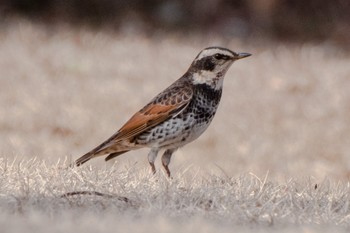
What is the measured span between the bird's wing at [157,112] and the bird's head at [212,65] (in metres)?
0.18

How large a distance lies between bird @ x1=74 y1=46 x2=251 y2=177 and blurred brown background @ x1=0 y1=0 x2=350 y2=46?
9.73 meters

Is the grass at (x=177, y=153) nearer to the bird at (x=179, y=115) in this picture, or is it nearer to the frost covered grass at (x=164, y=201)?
the frost covered grass at (x=164, y=201)

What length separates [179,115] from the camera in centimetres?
810

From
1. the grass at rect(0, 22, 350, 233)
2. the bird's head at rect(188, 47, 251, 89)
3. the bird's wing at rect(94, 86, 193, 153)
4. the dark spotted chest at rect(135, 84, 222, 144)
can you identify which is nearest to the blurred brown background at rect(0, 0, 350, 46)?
the grass at rect(0, 22, 350, 233)

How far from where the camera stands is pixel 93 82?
14.0m

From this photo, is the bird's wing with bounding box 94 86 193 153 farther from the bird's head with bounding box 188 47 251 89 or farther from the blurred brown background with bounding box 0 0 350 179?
the blurred brown background with bounding box 0 0 350 179

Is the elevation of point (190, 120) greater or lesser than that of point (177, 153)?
greater

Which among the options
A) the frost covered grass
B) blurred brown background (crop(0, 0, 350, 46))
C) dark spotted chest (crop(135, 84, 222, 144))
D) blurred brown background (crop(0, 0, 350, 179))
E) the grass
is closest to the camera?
the frost covered grass

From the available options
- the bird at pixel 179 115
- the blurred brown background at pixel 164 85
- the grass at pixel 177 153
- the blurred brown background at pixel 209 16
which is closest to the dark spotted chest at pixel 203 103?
the bird at pixel 179 115

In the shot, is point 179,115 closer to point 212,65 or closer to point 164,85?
point 212,65

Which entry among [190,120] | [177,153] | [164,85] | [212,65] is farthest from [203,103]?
[164,85]

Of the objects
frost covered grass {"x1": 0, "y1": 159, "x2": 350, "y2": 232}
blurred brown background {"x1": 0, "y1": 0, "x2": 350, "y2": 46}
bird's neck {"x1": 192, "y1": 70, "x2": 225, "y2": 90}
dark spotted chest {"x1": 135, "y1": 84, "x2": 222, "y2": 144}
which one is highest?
blurred brown background {"x1": 0, "y1": 0, "x2": 350, "y2": 46}

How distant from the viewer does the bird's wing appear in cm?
812

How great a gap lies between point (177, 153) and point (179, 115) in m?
4.26
